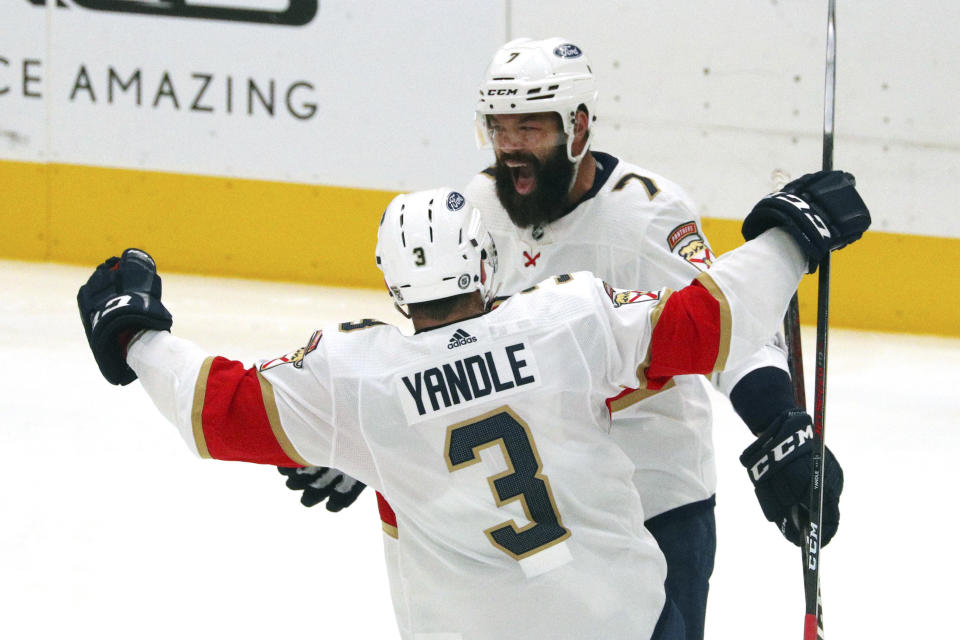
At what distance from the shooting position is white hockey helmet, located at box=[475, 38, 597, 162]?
9.10ft

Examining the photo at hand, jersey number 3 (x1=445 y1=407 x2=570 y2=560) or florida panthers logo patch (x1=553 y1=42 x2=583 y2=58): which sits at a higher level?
florida panthers logo patch (x1=553 y1=42 x2=583 y2=58)

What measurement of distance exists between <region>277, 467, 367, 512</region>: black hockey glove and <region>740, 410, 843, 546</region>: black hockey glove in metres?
0.76

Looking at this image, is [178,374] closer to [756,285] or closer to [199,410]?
[199,410]

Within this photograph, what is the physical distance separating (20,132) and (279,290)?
1.68 metres

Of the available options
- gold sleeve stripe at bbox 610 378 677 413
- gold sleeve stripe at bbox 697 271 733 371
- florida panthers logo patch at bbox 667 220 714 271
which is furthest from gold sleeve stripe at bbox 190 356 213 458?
florida panthers logo patch at bbox 667 220 714 271

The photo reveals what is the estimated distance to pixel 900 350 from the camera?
21.2 feet

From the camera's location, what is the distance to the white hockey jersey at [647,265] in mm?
2738

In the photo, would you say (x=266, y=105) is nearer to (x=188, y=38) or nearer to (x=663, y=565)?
(x=188, y=38)

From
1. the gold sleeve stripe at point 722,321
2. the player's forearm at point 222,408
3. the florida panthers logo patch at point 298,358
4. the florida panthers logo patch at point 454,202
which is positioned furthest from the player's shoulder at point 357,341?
the gold sleeve stripe at point 722,321

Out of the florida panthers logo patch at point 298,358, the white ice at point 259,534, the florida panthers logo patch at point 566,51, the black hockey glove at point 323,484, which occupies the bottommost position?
the white ice at point 259,534

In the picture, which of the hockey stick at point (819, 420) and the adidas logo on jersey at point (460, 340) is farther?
the hockey stick at point (819, 420)

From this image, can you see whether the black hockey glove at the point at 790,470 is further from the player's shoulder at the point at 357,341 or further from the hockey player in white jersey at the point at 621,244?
the player's shoulder at the point at 357,341

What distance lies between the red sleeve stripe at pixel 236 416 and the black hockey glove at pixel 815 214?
2.55 feet

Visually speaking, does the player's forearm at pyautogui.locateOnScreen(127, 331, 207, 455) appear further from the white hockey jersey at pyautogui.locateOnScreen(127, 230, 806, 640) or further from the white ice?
the white ice
